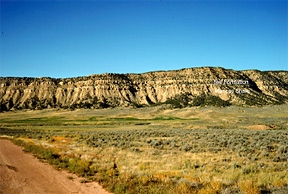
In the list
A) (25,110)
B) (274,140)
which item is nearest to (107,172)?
(274,140)

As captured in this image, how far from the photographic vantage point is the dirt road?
986cm

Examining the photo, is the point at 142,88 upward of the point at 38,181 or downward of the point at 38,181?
upward

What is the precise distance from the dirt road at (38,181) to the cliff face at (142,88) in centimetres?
10926

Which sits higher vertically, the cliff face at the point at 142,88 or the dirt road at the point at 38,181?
the cliff face at the point at 142,88

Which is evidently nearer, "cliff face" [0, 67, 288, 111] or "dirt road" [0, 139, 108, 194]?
"dirt road" [0, 139, 108, 194]

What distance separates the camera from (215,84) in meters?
135

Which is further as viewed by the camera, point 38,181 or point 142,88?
point 142,88

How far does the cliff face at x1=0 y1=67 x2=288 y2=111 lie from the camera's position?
130 m

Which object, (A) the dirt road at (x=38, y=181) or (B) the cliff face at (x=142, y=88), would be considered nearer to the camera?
(A) the dirt road at (x=38, y=181)

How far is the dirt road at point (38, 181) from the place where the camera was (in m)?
9.86

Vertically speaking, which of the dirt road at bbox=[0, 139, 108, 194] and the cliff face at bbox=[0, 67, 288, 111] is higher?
the cliff face at bbox=[0, 67, 288, 111]

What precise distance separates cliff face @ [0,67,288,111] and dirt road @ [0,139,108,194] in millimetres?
109259

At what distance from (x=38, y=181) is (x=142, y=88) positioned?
139940 millimetres

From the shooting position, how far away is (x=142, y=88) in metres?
151
